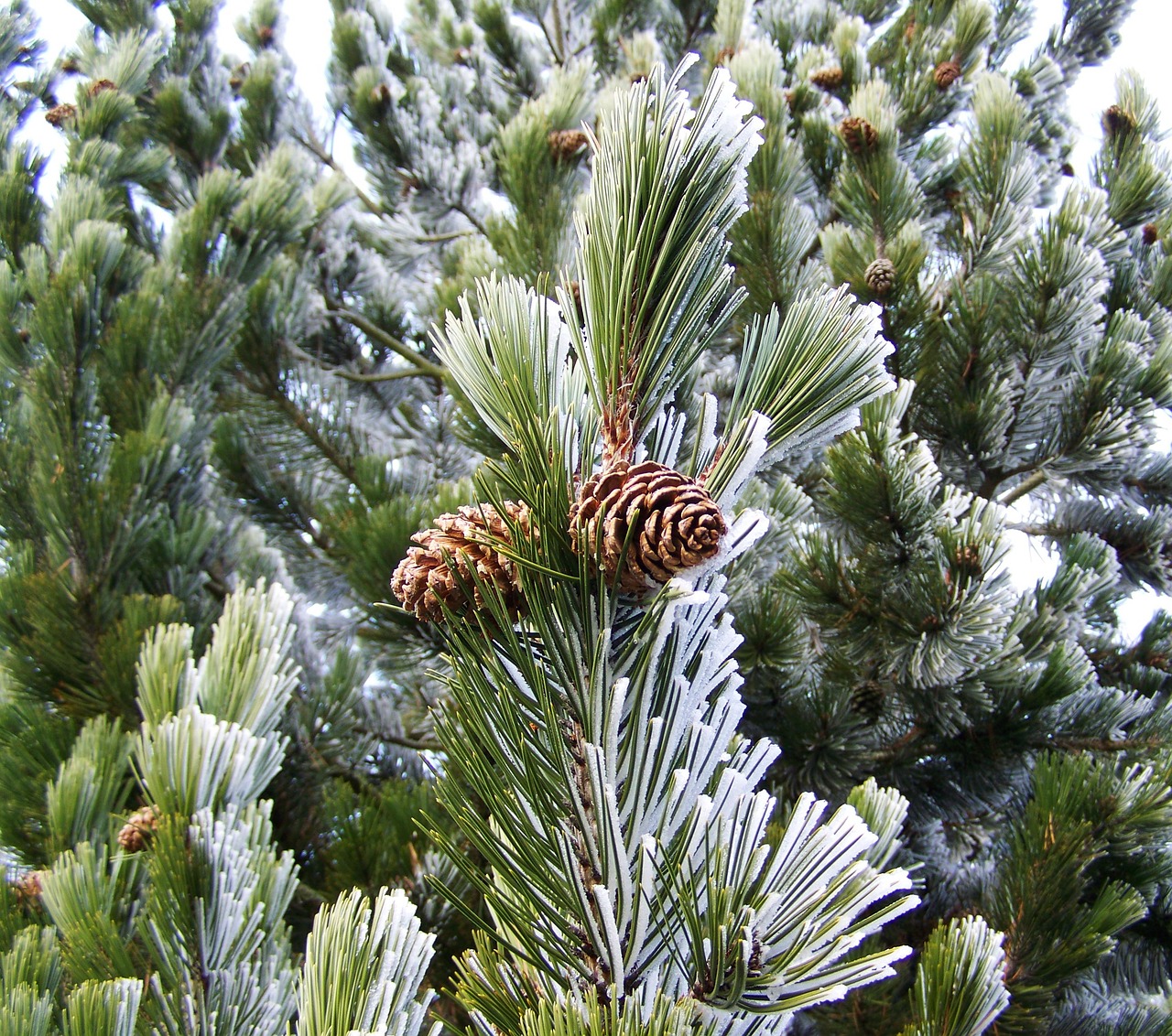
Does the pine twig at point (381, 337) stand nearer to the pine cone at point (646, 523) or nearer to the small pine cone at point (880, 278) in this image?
the small pine cone at point (880, 278)

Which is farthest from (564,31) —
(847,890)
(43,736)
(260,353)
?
(847,890)

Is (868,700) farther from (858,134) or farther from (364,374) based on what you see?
(364,374)

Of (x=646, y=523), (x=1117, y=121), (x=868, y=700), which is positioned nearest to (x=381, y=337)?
(x=868, y=700)

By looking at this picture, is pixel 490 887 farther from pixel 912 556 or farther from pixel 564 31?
pixel 564 31

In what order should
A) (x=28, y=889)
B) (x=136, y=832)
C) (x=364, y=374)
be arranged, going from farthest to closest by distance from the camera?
(x=364, y=374)
(x=28, y=889)
(x=136, y=832)

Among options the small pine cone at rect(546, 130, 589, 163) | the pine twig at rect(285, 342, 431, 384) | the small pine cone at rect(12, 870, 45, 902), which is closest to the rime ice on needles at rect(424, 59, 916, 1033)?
the small pine cone at rect(12, 870, 45, 902)

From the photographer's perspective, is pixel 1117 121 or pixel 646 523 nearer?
pixel 646 523
